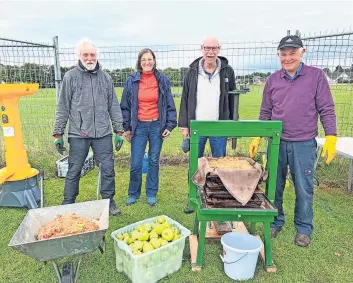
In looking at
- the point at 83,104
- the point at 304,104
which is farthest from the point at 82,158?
the point at 304,104

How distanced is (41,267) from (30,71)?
370 cm

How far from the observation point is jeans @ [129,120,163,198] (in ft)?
12.8

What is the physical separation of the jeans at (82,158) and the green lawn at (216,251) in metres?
0.58

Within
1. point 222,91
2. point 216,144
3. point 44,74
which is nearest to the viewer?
point 222,91

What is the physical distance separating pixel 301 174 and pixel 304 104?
26.4 inches

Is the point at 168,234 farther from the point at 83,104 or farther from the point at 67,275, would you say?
the point at 83,104

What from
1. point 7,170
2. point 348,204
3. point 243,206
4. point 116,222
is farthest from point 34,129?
point 348,204

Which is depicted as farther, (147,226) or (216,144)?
(216,144)

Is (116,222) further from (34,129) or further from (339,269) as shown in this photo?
(34,129)

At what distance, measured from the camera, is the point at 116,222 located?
372cm

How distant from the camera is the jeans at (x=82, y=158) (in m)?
3.50

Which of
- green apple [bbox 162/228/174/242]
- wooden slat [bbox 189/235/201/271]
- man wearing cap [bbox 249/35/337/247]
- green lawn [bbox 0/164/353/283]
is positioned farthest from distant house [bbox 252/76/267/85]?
green apple [bbox 162/228/174/242]

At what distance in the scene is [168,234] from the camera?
8.79ft

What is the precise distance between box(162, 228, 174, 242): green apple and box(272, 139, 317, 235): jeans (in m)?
1.28
